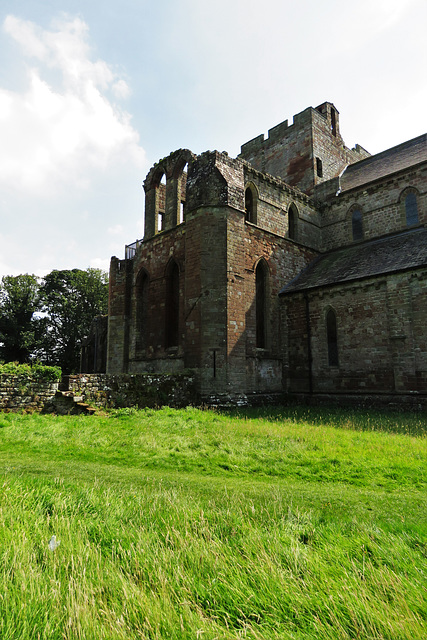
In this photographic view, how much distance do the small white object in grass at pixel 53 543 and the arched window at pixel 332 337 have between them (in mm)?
15412

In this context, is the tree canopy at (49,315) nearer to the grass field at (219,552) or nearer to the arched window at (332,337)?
the arched window at (332,337)

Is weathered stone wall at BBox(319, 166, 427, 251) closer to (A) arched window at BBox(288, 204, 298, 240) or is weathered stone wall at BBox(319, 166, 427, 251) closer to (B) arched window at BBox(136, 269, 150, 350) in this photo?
(A) arched window at BBox(288, 204, 298, 240)

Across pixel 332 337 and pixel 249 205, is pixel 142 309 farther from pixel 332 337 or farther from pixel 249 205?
pixel 332 337

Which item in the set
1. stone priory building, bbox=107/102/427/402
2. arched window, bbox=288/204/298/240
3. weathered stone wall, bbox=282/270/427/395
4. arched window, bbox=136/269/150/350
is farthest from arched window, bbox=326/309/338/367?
arched window, bbox=136/269/150/350

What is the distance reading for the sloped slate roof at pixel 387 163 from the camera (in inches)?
804

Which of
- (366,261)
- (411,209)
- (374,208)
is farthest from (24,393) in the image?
(411,209)

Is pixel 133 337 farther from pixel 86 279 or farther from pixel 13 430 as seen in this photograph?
pixel 86 279

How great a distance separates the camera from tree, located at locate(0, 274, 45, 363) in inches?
1442

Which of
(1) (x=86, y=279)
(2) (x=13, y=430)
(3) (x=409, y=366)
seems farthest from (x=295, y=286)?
(1) (x=86, y=279)

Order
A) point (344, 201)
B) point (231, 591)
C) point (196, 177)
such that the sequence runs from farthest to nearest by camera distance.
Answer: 1. point (344, 201)
2. point (196, 177)
3. point (231, 591)

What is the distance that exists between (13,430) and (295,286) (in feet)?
45.5

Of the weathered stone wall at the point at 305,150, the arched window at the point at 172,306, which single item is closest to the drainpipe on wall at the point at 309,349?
the arched window at the point at 172,306

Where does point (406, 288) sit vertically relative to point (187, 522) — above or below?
above

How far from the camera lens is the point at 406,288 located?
1466 centimetres
